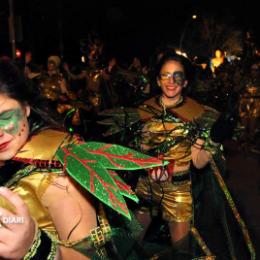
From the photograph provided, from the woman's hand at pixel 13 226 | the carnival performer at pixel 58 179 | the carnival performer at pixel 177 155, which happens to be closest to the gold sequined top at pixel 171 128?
the carnival performer at pixel 177 155

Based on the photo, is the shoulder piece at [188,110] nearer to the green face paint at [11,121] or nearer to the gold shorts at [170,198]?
the gold shorts at [170,198]

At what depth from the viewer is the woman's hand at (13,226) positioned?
1306mm

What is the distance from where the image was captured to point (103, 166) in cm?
150

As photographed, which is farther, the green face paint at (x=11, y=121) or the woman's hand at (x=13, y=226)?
the green face paint at (x=11, y=121)

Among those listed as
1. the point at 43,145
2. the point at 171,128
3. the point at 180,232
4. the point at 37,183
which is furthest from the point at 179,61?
the point at 37,183

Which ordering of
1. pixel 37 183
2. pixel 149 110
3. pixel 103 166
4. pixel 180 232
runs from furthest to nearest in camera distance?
pixel 149 110, pixel 180 232, pixel 37 183, pixel 103 166

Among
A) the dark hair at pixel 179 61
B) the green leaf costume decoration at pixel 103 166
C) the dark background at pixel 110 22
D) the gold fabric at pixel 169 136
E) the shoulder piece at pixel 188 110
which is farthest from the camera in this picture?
the dark background at pixel 110 22

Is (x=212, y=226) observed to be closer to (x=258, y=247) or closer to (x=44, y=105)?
(x=258, y=247)

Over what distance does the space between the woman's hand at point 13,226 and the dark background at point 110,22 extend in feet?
29.4

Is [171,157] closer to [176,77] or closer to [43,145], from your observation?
[176,77]

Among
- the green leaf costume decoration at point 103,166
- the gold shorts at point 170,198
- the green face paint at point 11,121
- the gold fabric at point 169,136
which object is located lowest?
the gold shorts at point 170,198

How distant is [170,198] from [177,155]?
324mm

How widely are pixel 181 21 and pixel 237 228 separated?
22.8 metres

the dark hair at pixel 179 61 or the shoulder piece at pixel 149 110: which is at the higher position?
the dark hair at pixel 179 61
